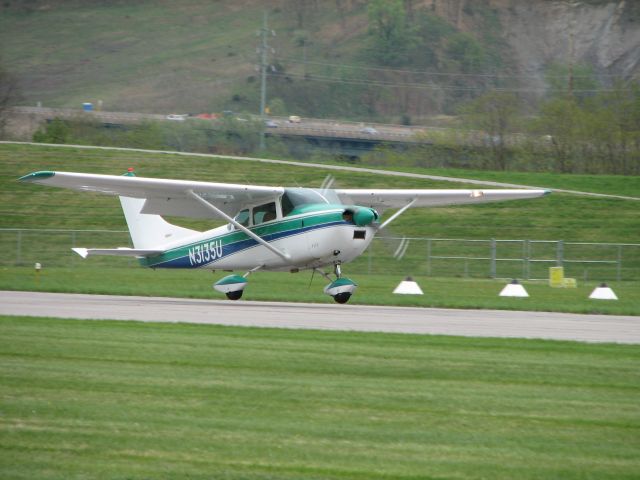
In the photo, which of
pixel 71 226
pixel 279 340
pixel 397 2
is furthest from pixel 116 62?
pixel 279 340

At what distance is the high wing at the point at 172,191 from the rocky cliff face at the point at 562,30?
10041cm

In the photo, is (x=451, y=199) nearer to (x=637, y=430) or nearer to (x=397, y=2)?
(x=637, y=430)

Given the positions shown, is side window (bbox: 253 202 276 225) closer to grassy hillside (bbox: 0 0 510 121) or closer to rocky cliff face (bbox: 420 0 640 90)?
grassy hillside (bbox: 0 0 510 121)

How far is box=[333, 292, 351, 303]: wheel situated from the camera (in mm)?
23969

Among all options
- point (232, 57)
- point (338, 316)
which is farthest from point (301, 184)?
point (232, 57)

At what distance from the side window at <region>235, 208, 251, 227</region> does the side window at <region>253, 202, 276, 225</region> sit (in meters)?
0.23

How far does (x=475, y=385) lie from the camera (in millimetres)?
11805

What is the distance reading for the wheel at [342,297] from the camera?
78.6 ft

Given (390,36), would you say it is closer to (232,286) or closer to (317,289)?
(317,289)

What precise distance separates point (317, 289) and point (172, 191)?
6.83m

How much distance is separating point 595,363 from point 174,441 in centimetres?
705

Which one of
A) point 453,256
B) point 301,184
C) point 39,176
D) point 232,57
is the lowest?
point 453,256

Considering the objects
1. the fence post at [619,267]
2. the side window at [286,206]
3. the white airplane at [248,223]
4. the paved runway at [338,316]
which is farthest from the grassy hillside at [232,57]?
the paved runway at [338,316]

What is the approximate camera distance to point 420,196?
27125 millimetres
